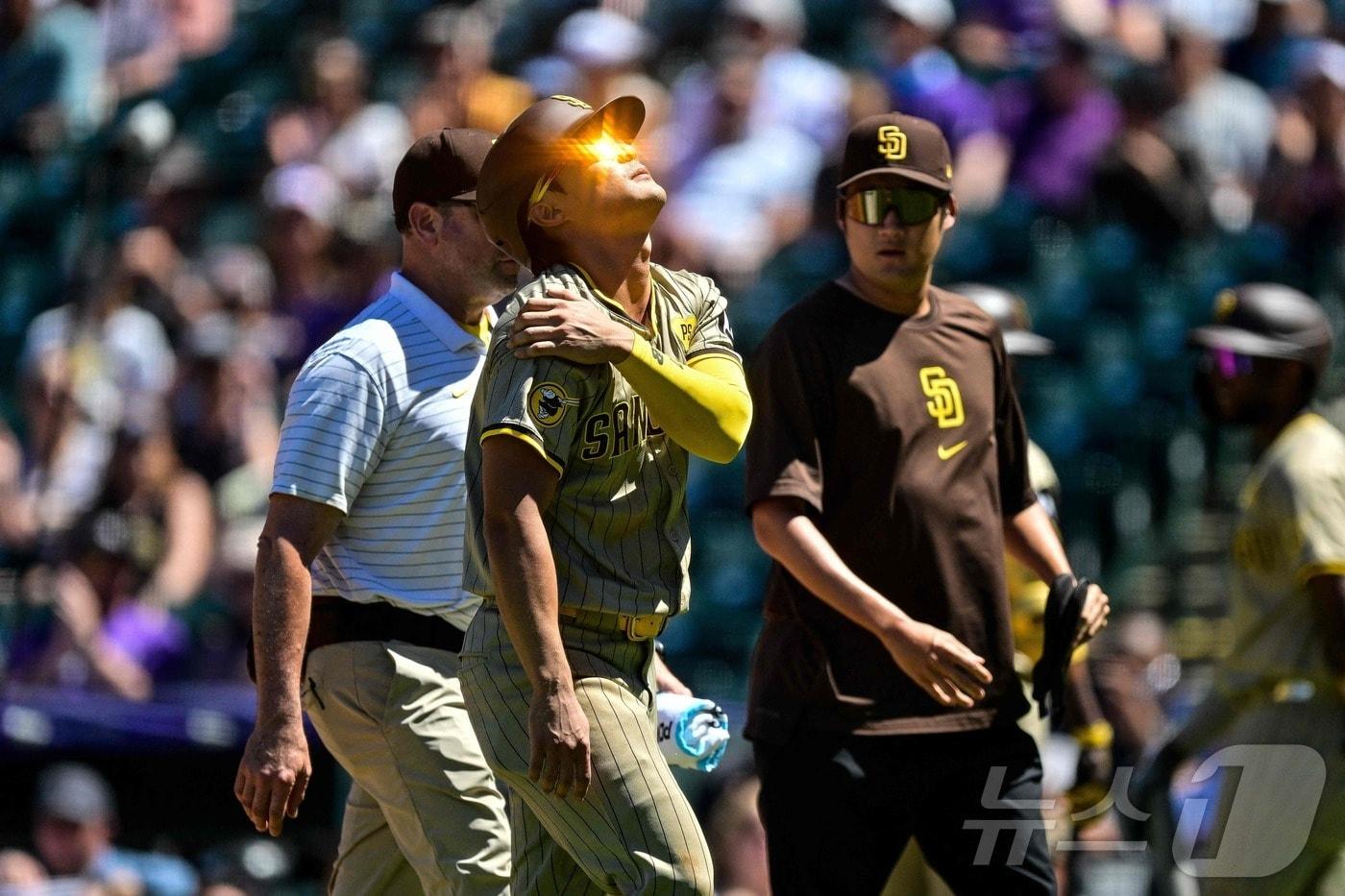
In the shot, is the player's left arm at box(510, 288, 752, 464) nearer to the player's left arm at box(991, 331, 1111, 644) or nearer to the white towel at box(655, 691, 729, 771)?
the white towel at box(655, 691, 729, 771)

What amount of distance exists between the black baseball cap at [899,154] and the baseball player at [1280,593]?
1207mm

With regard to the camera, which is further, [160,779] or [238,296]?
[238,296]

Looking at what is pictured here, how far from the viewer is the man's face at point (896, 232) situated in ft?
15.8

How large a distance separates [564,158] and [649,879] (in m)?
1.27

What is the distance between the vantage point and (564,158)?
12.5 ft

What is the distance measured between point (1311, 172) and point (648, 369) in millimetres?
6220

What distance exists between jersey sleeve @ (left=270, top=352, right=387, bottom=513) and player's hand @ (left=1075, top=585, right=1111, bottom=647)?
1.59 meters

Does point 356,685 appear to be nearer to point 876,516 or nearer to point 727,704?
point 876,516

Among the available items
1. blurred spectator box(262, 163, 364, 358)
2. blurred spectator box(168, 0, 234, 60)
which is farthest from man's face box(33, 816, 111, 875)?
blurred spectator box(168, 0, 234, 60)

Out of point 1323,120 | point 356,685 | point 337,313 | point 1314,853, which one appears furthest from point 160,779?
point 1323,120

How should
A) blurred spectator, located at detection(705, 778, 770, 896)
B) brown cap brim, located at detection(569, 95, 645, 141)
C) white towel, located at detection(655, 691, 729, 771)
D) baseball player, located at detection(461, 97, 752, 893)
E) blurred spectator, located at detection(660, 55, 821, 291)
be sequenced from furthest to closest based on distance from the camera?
blurred spectator, located at detection(660, 55, 821, 291), blurred spectator, located at detection(705, 778, 770, 896), white towel, located at detection(655, 691, 729, 771), brown cap brim, located at detection(569, 95, 645, 141), baseball player, located at detection(461, 97, 752, 893)

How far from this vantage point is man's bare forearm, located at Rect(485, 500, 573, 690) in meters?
3.52

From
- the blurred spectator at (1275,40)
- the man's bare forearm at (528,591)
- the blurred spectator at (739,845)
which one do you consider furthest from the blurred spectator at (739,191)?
the man's bare forearm at (528,591)

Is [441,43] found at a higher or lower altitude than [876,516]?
lower
